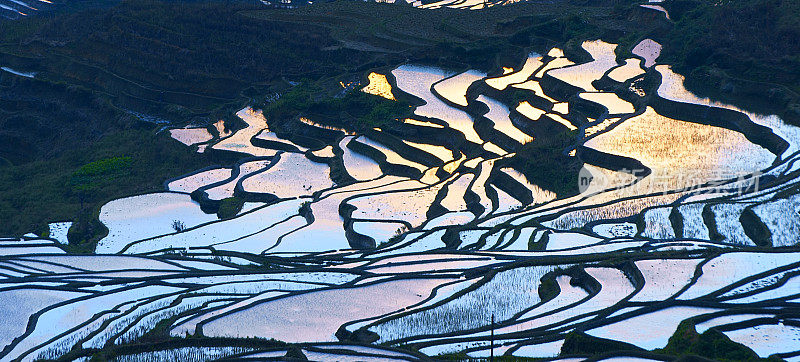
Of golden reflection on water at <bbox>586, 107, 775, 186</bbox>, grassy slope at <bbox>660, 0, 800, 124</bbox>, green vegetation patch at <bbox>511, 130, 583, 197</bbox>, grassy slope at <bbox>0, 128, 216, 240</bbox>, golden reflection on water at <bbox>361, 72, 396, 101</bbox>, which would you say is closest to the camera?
golden reflection on water at <bbox>586, 107, 775, 186</bbox>

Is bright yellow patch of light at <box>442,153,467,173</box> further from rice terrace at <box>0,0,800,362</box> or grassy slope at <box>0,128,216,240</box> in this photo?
grassy slope at <box>0,128,216,240</box>

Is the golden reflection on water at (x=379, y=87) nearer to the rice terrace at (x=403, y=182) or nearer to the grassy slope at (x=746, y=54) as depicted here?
the rice terrace at (x=403, y=182)

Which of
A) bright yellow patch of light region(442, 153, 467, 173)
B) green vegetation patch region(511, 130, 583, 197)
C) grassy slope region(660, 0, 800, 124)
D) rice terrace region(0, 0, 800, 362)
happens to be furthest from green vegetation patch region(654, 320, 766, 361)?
grassy slope region(660, 0, 800, 124)

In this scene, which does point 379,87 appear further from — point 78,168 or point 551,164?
point 551,164

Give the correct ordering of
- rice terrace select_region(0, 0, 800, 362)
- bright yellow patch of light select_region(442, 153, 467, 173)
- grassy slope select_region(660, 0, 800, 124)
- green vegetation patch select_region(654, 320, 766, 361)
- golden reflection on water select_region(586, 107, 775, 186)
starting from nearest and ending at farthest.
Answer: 1. green vegetation patch select_region(654, 320, 766, 361)
2. rice terrace select_region(0, 0, 800, 362)
3. golden reflection on water select_region(586, 107, 775, 186)
4. bright yellow patch of light select_region(442, 153, 467, 173)
5. grassy slope select_region(660, 0, 800, 124)

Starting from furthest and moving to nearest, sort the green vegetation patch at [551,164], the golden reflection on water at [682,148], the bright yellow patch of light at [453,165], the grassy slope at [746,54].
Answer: the grassy slope at [746,54] < the bright yellow patch of light at [453,165] < the green vegetation patch at [551,164] < the golden reflection on water at [682,148]

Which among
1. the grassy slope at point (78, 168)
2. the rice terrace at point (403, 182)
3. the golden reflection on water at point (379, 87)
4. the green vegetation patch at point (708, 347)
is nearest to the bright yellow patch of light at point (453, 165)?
the rice terrace at point (403, 182)

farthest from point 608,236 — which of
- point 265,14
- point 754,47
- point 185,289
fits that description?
point 265,14

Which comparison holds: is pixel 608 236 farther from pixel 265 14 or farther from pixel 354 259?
pixel 265 14
